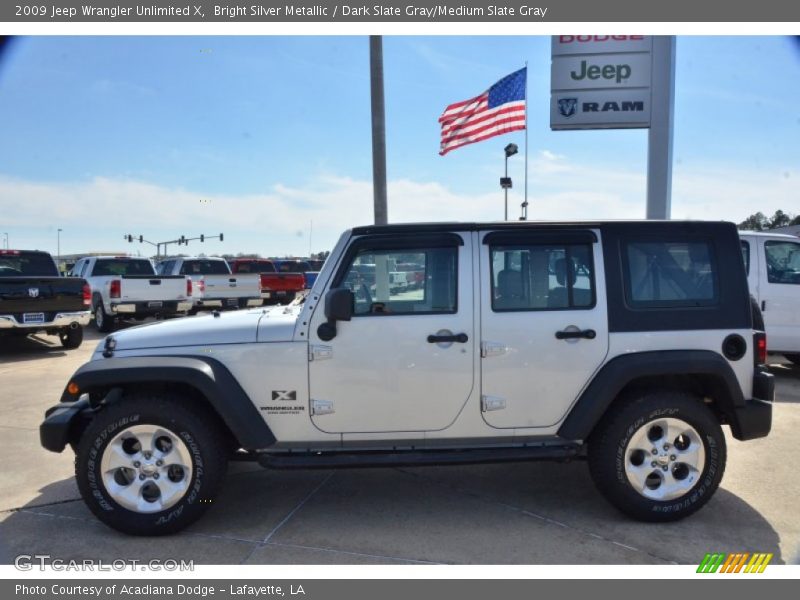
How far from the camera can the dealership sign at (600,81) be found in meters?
10.7

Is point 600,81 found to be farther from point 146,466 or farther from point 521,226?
point 146,466

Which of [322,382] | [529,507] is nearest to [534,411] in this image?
[529,507]

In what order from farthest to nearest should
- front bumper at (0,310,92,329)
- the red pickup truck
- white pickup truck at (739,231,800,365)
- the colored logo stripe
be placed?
1. the red pickup truck
2. front bumper at (0,310,92,329)
3. white pickup truck at (739,231,800,365)
4. the colored logo stripe

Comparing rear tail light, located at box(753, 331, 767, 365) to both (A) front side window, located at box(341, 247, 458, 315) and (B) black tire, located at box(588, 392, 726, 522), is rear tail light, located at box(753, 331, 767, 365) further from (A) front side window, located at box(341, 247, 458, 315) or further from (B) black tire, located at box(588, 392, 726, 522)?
(A) front side window, located at box(341, 247, 458, 315)

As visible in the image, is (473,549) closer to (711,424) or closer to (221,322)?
(711,424)

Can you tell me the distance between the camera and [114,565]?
3166 mm

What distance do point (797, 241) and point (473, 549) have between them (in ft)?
22.3

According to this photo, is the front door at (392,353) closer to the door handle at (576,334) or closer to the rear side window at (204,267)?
the door handle at (576,334)

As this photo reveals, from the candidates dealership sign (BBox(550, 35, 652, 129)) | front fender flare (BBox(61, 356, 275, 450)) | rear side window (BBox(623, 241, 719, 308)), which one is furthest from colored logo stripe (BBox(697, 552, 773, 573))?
dealership sign (BBox(550, 35, 652, 129))

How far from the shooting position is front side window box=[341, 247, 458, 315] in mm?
3594

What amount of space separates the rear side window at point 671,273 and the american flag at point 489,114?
331 inches

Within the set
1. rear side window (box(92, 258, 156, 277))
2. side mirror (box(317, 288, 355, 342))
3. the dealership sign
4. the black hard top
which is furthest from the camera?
rear side window (box(92, 258, 156, 277))

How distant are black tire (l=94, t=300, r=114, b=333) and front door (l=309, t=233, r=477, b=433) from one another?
11033 millimetres

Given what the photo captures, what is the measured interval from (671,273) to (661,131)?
781 cm
